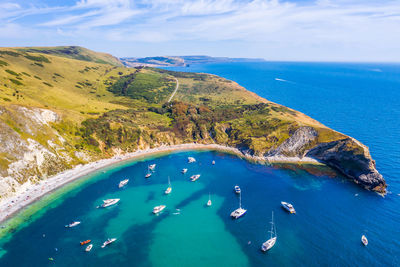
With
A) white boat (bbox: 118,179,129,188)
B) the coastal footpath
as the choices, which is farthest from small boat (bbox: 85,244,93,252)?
the coastal footpath

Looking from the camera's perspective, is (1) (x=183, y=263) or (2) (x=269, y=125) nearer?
(1) (x=183, y=263)

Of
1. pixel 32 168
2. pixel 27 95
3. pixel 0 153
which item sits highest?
pixel 27 95

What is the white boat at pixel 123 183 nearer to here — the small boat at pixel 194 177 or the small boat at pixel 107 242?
the small boat at pixel 194 177

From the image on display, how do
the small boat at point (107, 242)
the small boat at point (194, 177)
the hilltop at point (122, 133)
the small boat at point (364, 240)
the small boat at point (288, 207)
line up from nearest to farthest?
the small boat at point (364, 240) < the small boat at point (107, 242) < the small boat at point (288, 207) < the hilltop at point (122, 133) < the small boat at point (194, 177)

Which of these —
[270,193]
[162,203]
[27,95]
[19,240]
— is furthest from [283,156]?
[27,95]

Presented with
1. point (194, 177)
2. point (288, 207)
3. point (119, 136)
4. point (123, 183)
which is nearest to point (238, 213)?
point (288, 207)

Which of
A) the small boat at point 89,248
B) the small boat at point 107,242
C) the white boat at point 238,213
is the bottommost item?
the small boat at point 89,248

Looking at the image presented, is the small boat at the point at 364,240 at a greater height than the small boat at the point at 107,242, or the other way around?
the small boat at the point at 364,240

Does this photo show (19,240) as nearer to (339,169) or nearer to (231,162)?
(231,162)

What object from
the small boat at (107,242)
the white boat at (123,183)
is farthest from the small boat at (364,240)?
the white boat at (123,183)
